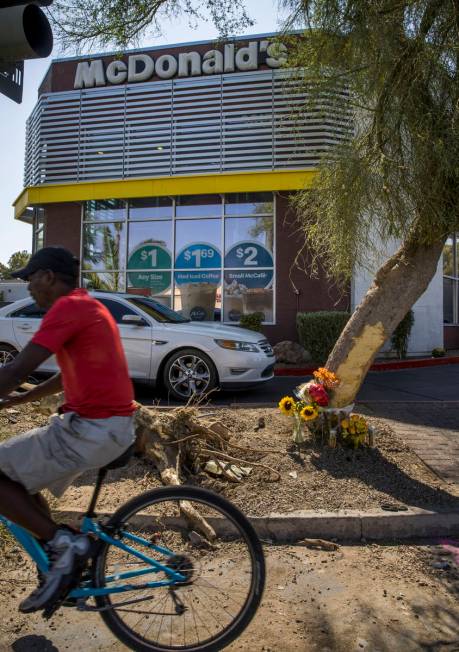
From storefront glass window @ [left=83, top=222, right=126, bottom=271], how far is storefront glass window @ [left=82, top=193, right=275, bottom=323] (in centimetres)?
3

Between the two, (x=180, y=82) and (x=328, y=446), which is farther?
(x=180, y=82)

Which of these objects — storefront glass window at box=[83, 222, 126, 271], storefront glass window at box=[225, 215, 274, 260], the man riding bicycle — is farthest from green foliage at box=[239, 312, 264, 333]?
the man riding bicycle

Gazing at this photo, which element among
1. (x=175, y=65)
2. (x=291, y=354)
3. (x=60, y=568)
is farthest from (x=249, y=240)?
(x=60, y=568)

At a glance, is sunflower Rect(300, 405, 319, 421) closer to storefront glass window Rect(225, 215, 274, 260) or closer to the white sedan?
the white sedan

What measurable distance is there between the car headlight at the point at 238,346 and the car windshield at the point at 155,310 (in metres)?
0.96

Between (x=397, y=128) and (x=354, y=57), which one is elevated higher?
(x=354, y=57)

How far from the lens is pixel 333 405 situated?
5.13 metres

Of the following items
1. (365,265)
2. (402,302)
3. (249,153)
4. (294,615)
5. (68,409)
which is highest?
(249,153)

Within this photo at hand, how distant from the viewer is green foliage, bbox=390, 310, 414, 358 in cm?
1309

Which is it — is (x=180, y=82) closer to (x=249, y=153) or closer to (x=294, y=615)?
(x=249, y=153)

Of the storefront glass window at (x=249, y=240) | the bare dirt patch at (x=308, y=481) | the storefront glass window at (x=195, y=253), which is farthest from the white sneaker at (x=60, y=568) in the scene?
the storefront glass window at (x=249, y=240)

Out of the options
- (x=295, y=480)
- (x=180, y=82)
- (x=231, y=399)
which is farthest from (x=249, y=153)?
(x=295, y=480)

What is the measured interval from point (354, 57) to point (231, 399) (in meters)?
4.95

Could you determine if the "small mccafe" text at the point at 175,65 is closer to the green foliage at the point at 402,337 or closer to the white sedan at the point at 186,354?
the green foliage at the point at 402,337
